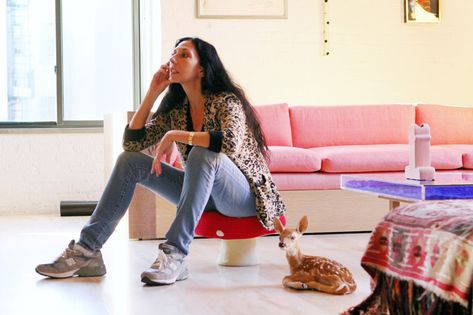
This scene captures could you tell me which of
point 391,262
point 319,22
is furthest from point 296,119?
point 391,262

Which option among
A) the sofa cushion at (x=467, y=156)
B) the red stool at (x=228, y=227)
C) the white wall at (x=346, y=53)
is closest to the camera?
the red stool at (x=228, y=227)

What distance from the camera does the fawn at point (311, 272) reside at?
293 cm

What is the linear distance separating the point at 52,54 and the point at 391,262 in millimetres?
5152

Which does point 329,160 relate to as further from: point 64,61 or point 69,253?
point 64,61

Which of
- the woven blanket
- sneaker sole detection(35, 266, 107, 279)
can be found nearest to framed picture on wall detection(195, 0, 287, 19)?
sneaker sole detection(35, 266, 107, 279)

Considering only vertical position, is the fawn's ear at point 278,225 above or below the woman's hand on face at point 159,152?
below

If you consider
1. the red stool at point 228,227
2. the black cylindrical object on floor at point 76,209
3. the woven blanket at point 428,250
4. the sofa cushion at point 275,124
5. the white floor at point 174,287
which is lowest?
the black cylindrical object on floor at point 76,209

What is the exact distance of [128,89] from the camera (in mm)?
6863

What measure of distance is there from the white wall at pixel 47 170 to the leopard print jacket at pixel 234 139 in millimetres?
3357

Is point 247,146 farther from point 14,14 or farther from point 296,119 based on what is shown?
point 14,14

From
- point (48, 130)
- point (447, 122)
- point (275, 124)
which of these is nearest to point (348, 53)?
point (447, 122)

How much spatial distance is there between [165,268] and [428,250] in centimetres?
137

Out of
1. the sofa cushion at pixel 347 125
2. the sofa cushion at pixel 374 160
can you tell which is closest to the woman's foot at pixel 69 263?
the sofa cushion at pixel 374 160

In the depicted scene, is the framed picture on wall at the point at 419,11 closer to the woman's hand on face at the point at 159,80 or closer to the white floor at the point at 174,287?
the white floor at the point at 174,287
